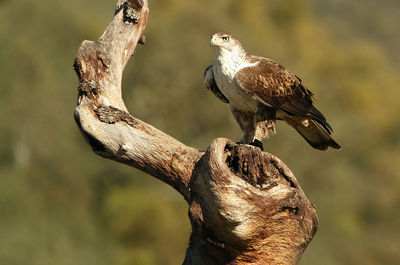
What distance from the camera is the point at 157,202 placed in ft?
110

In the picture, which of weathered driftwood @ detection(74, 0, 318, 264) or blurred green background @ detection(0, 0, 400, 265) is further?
blurred green background @ detection(0, 0, 400, 265)

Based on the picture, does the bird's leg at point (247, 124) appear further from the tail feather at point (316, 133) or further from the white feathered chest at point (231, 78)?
the tail feather at point (316, 133)

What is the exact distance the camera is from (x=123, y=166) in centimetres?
3472

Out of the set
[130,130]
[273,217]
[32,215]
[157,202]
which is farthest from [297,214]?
[157,202]

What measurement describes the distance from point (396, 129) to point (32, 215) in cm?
3498

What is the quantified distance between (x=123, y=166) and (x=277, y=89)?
26494 mm

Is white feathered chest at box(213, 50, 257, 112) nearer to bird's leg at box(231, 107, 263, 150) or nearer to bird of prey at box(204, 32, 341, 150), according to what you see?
bird of prey at box(204, 32, 341, 150)

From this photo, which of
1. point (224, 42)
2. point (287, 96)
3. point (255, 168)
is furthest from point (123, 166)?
point (255, 168)

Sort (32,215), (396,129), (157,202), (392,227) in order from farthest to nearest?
(396,129)
(392,227)
(157,202)
(32,215)

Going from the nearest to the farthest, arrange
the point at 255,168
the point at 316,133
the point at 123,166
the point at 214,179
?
the point at 214,179 → the point at 255,168 → the point at 316,133 → the point at 123,166

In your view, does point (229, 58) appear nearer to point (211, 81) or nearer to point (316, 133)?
point (211, 81)

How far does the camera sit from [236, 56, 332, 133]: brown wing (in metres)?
8.36

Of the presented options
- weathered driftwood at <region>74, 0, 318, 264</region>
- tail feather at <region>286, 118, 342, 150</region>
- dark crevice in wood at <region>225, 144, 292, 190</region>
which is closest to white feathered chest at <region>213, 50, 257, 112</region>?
tail feather at <region>286, 118, 342, 150</region>

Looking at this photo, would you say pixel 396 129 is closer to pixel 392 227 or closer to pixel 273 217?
pixel 392 227
